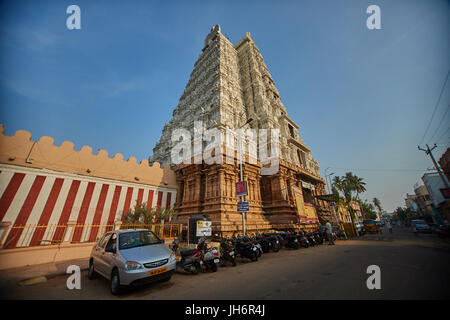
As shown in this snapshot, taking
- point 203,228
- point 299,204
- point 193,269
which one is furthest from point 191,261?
point 299,204

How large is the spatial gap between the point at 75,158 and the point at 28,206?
3573mm

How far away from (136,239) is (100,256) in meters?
1.32

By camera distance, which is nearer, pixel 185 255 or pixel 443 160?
pixel 185 255

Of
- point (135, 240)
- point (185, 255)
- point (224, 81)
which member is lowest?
point (185, 255)

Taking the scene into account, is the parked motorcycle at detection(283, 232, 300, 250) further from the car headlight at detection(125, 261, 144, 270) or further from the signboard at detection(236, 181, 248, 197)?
the car headlight at detection(125, 261, 144, 270)

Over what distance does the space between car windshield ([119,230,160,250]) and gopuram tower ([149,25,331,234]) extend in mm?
6137

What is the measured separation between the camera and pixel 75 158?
37.8 feet

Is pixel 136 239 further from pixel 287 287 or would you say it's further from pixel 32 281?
pixel 287 287

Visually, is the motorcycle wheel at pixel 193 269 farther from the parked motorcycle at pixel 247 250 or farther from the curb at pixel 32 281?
the curb at pixel 32 281

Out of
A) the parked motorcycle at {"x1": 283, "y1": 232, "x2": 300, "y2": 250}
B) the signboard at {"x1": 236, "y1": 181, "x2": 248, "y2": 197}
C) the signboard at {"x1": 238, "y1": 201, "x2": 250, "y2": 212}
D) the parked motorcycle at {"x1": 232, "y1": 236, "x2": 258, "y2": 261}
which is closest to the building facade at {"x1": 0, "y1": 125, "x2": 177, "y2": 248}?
the parked motorcycle at {"x1": 232, "y1": 236, "x2": 258, "y2": 261}

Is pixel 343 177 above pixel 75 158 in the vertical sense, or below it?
above

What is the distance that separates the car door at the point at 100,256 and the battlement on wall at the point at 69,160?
7.94m
